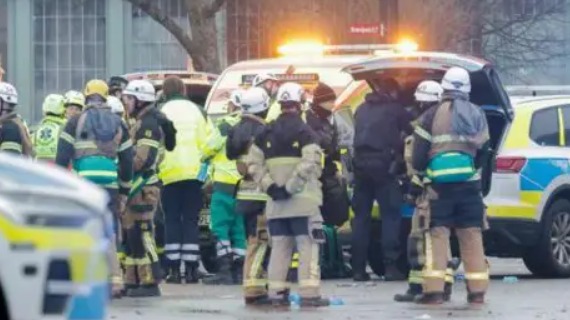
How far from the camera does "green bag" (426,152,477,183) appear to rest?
14.4m

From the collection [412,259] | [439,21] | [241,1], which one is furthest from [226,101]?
[241,1]

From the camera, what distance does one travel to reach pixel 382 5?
29500 mm

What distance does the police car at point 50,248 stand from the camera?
8039 millimetres

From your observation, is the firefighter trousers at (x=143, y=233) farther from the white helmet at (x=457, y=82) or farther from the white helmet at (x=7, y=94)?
the white helmet at (x=457, y=82)

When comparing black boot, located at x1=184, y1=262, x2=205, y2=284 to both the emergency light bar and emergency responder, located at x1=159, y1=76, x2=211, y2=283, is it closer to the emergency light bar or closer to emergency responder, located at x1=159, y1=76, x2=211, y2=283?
emergency responder, located at x1=159, y1=76, x2=211, y2=283

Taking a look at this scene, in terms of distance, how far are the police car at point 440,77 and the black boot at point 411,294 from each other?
0.98 metres

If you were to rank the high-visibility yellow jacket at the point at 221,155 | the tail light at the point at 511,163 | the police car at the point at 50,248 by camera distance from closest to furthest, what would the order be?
the police car at the point at 50,248 → the high-visibility yellow jacket at the point at 221,155 → the tail light at the point at 511,163

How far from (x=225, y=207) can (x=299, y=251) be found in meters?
2.76

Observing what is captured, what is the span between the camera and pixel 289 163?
14.1 m

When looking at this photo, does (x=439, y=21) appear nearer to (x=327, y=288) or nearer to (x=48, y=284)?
(x=327, y=288)

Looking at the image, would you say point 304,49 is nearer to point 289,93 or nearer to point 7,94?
point 7,94

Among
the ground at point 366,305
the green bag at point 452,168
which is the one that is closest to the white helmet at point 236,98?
the ground at point 366,305

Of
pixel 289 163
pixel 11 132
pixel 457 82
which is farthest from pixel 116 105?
pixel 457 82

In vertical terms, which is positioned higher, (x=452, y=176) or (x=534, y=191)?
(x=452, y=176)
